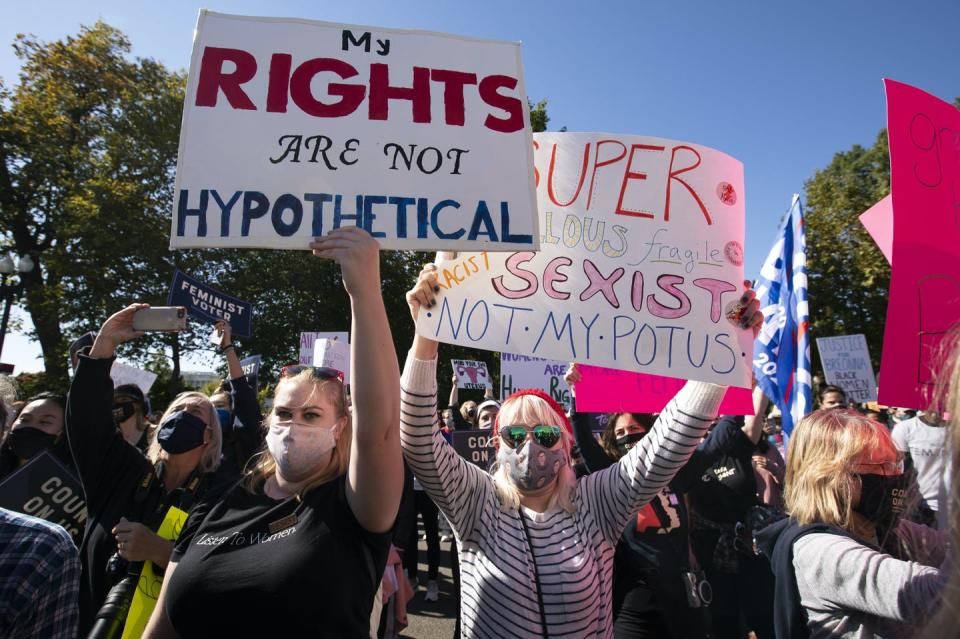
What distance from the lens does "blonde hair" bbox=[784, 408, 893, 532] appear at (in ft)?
6.63

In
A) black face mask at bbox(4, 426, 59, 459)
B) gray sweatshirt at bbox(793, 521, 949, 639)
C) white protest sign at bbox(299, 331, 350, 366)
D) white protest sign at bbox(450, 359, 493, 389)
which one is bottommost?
gray sweatshirt at bbox(793, 521, 949, 639)

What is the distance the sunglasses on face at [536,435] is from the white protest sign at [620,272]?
1.01 feet

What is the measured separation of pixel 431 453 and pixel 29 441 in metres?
2.80

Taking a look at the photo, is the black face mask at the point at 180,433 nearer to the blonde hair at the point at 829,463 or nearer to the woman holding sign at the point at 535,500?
the woman holding sign at the point at 535,500

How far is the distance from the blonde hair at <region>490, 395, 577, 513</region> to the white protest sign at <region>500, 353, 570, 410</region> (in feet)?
17.8

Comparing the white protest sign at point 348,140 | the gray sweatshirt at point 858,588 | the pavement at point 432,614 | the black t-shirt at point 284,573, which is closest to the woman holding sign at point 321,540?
the black t-shirt at point 284,573

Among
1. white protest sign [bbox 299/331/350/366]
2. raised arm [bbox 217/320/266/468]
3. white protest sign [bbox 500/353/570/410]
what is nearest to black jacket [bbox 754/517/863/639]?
raised arm [bbox 217/320/266/468]

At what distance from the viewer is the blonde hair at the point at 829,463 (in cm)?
202

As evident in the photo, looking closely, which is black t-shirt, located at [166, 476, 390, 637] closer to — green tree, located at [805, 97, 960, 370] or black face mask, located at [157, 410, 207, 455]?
black face mask, located at [157, 410, 207, 455]

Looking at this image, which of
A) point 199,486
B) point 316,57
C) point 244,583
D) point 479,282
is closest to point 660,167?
point 479,282

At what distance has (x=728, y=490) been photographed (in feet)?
14.0

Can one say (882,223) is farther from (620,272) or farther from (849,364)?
(849,364)

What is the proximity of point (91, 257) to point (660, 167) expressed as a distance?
72.2ft

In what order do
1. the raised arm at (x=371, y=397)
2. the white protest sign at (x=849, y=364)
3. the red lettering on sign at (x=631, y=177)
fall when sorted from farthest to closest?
1. the white protest sign at (x=849, y=364)
2. the red lettering on sign at (x=631, y=177)
3. the raised arm at (x=371, y=397)
